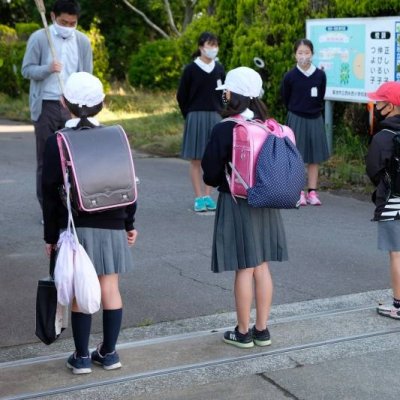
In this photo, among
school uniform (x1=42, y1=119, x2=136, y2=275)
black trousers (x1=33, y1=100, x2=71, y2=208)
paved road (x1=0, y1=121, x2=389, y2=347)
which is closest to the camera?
school uniform (x1=42, y1=119, x2=136, y2=275)

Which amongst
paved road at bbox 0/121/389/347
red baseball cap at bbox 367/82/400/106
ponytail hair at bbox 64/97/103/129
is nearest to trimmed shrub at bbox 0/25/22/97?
paved road at bbox 0/121/389/347

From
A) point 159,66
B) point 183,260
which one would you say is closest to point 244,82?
point 183,260

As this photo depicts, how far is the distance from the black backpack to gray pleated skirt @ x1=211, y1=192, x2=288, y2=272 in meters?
0.82

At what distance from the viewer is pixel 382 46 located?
10664 millimetres

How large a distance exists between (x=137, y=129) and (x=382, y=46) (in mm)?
6277

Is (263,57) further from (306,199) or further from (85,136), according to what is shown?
(85,136)

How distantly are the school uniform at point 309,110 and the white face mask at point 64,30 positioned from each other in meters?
2.77

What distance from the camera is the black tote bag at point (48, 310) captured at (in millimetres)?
4691

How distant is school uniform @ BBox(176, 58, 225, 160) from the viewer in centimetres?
897

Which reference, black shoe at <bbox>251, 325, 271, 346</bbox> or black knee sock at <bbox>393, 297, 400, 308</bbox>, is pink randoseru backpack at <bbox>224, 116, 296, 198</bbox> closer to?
black shoe at <bbox>251, 325, 271, 346</bbox>

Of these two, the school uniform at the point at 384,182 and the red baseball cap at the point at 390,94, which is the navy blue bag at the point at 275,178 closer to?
the school uniform at the point at 384,182

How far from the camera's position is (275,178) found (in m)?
4.91

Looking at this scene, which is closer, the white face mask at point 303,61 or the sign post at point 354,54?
the white face mask at point 303,61

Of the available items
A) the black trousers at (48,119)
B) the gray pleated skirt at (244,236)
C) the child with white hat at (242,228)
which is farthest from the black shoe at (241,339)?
the black trousers at (48,119)
